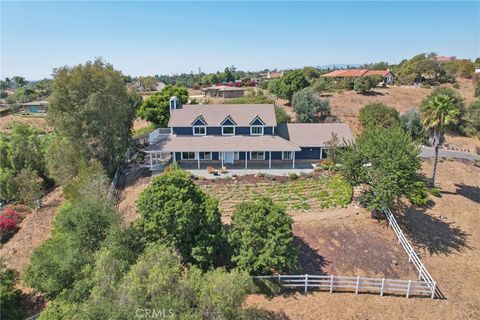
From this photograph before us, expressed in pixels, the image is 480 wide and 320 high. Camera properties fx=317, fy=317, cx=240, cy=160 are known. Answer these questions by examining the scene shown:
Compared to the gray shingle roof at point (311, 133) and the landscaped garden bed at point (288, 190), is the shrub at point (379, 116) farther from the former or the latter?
the landscaped garden bed at point (288, 190)

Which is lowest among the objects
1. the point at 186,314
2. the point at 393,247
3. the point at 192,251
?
the point at 393,247

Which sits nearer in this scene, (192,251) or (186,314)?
(186,314)

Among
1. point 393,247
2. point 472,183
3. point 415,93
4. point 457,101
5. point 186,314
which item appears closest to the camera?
point 186,314

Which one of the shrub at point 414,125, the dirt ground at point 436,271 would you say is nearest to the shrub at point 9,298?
the dirt ground at point 436,271

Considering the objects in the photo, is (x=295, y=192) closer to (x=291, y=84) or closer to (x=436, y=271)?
(x=436, y=271)

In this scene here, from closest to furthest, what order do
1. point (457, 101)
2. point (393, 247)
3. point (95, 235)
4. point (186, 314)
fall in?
point (186, 314), point (95, 235), point (393, 247), point (457, 101)

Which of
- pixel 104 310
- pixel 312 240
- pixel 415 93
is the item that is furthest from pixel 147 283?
pixel 415 93

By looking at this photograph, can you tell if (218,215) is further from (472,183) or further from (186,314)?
(472,183)

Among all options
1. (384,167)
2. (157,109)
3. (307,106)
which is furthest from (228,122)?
(307,106)
